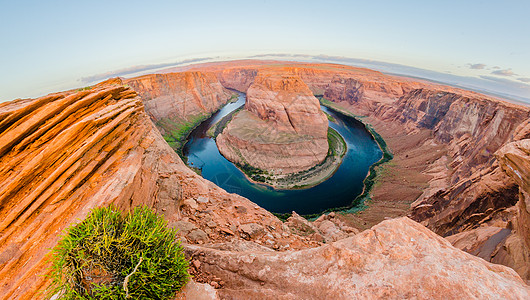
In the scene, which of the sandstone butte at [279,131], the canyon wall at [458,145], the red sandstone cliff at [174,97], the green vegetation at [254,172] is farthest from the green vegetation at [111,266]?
the red sandstone cliff at [174,97]

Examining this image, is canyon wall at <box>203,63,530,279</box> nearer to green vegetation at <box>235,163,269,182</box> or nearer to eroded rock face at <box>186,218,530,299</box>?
eroded rock face at <box>186,218,530,299</box>

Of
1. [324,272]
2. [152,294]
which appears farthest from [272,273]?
[152,294]

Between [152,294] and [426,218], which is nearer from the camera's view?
[152,294]

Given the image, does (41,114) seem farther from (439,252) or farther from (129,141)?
(439,252)

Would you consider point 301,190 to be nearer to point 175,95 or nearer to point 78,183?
point 78,183

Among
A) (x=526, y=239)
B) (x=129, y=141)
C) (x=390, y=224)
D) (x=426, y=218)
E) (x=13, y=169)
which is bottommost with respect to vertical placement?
(x=426, y=218)

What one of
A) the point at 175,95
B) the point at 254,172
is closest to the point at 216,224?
the point at 254,172

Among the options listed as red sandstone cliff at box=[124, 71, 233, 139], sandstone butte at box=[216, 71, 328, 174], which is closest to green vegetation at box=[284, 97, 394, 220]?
sandstone butte at box=[216, 71, 328, 174]
